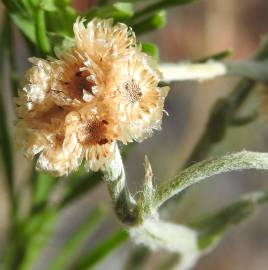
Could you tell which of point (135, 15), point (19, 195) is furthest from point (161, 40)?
point (135, 15)

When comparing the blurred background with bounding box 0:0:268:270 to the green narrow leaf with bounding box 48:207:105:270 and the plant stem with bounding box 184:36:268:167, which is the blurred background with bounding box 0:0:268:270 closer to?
the green narrow leaf with bounding box 48:207:105:270

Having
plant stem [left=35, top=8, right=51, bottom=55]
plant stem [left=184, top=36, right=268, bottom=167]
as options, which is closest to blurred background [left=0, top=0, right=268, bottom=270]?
plant stem [left=184, top=36, right=268, bottom=167]

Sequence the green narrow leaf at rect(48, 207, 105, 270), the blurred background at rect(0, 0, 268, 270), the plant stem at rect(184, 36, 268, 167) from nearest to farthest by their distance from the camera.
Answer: the plant stem at rect(184, 36, 268, 167) → the green narrow leaf at rect(48, 207, 105, 270) → the blurred background at rect(0, 0, 268, 270)

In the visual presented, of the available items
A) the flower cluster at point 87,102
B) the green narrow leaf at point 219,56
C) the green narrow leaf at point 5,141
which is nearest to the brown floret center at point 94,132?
the flower cluster at point 87,102

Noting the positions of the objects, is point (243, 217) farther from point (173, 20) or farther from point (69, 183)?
point (173, 20)

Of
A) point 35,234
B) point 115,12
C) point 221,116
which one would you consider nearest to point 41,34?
point 115,12

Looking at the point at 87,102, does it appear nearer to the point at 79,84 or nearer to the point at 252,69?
the point at 79,84
